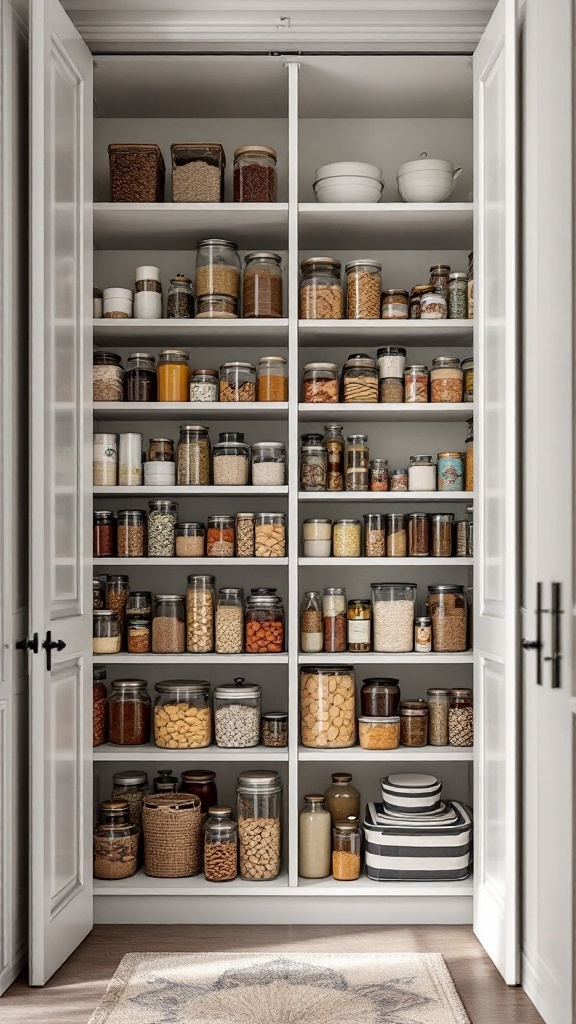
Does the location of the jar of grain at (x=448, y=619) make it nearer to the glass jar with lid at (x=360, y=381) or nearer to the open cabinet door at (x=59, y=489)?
the glass jar with lid at (x=360, y=381)

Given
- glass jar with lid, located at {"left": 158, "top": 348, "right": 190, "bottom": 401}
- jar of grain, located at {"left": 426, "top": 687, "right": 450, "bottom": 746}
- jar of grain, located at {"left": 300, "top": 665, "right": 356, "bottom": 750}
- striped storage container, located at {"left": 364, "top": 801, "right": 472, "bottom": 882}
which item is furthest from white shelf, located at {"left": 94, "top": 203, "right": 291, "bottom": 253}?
striped storage container, located at {"left": 364, "top": 801, "right": 472, "bottom": 882}

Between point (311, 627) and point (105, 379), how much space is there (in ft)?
3.58

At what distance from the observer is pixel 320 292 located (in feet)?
11.4

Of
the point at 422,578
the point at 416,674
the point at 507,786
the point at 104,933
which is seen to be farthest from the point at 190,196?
the point at 104,933

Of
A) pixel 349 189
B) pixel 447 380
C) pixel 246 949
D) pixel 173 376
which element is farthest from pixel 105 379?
pixel 246 949

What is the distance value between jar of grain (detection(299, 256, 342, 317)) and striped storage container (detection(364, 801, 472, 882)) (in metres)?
1.71

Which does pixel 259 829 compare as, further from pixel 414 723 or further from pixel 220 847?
pixel 414 723

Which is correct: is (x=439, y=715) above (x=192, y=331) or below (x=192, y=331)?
below

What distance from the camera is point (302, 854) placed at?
340 cm

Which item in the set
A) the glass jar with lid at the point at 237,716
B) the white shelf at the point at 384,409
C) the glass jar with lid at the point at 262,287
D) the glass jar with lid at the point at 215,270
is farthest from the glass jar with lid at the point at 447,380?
the glass jar with lid at the point at 237,716

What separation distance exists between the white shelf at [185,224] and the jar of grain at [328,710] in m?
1.55

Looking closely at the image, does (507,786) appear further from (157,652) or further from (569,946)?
(157,652)

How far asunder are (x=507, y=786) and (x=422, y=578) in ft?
3.70

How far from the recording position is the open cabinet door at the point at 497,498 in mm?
2830
